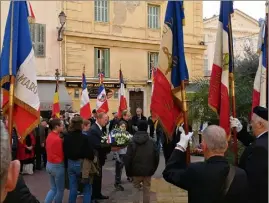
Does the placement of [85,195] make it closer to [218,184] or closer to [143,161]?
[143,161]

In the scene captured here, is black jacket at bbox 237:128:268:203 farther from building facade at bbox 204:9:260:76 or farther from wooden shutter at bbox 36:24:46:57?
building facade at bbox 204:9:260:76

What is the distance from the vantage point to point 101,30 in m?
25.9

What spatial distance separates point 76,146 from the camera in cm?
707

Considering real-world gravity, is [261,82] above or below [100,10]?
below

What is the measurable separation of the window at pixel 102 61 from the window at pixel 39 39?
3.36 metres

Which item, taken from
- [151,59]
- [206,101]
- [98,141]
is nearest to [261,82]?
[98,141]

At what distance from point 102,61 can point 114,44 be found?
1371 mm

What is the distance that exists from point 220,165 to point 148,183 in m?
4.23

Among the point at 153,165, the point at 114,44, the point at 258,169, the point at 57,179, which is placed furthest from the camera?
the point at 114,44

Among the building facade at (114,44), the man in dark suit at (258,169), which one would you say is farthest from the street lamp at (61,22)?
the man in dark suit at (258,169)

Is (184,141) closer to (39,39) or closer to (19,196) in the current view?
(19,196)

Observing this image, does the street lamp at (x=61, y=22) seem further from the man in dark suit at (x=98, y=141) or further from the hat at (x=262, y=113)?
the hat at (x=262, y=113)

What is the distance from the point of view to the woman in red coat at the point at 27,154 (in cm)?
1133

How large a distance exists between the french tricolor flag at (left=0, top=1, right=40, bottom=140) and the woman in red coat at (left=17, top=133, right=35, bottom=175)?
5.67 metres
